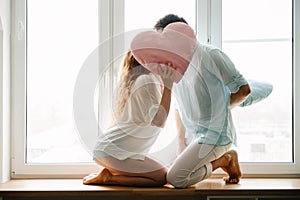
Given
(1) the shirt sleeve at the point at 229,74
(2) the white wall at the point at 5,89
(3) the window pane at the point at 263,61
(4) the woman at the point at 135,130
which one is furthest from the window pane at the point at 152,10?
Answer: (2) the white wall at the point at 5,89

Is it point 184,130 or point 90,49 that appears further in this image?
point 90,49

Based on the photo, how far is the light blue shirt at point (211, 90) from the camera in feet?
6.86

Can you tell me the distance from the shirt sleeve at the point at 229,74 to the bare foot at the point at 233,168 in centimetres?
32

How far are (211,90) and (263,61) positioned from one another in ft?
1.53

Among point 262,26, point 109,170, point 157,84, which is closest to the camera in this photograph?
point 157,84

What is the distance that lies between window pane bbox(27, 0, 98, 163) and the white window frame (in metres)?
0.04

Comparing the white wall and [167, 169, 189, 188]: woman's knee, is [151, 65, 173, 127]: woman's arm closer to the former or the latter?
[167, 169, 189, 188]: woman's knee

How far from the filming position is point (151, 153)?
219cm

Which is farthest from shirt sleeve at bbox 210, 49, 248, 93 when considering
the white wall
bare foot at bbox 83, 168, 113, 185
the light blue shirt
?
the white wall

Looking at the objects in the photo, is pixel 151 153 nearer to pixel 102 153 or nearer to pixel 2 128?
pixel 102 153

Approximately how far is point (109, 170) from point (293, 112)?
0.95 metres

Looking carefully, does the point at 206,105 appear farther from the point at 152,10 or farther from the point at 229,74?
the point at 152,10

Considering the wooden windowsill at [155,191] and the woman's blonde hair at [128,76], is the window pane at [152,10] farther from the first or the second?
the wooden windowsill at [155,191]

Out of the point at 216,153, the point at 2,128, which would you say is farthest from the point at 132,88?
the point at 2,128
